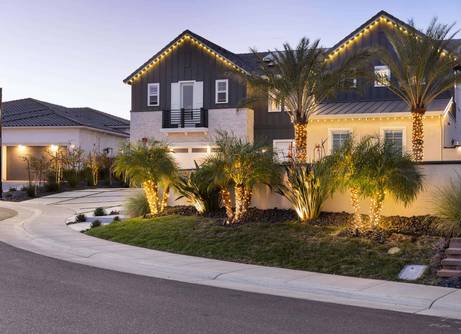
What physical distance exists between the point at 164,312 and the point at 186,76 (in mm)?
28266

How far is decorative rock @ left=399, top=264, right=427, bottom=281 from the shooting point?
37.0 ft

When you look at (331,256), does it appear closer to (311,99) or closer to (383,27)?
(311,99)

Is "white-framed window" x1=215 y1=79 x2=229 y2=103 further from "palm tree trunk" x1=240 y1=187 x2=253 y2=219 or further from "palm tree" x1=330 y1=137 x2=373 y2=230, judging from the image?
"palm tree" x1=330 y1=137 x2=373 y2=230

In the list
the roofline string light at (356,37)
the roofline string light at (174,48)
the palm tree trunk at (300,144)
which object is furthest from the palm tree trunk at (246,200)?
the roofline string light at (174,48)

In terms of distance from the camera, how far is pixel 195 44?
35.5 m

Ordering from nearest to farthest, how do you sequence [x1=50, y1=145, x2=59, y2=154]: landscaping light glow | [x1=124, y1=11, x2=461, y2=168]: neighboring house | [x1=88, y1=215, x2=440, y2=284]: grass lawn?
[x1=88, y1=215, x2=440, y2=284]: grass lawn, [x1=124, y1=11, x2=461, y2=168]: neighboring house, [x1=50, y1=145, x2=59, y2=154]: landscaping light glow

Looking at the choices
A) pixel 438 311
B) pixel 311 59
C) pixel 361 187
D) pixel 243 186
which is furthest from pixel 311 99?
pixel 438 311

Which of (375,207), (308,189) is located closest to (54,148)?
(308,189)

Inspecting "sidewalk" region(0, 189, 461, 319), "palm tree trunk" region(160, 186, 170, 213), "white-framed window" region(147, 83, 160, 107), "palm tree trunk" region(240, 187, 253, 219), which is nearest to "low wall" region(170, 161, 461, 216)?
"palm tree trunk" region(240, 187, 253, 219)

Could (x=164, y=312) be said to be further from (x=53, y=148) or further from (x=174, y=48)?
(x=53, y=148)

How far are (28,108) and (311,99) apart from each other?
34.3 metres

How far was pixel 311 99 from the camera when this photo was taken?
64.9 feet

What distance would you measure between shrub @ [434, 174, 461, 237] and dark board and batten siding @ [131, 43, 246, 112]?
21187 mm

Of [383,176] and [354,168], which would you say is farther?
[354,168]
